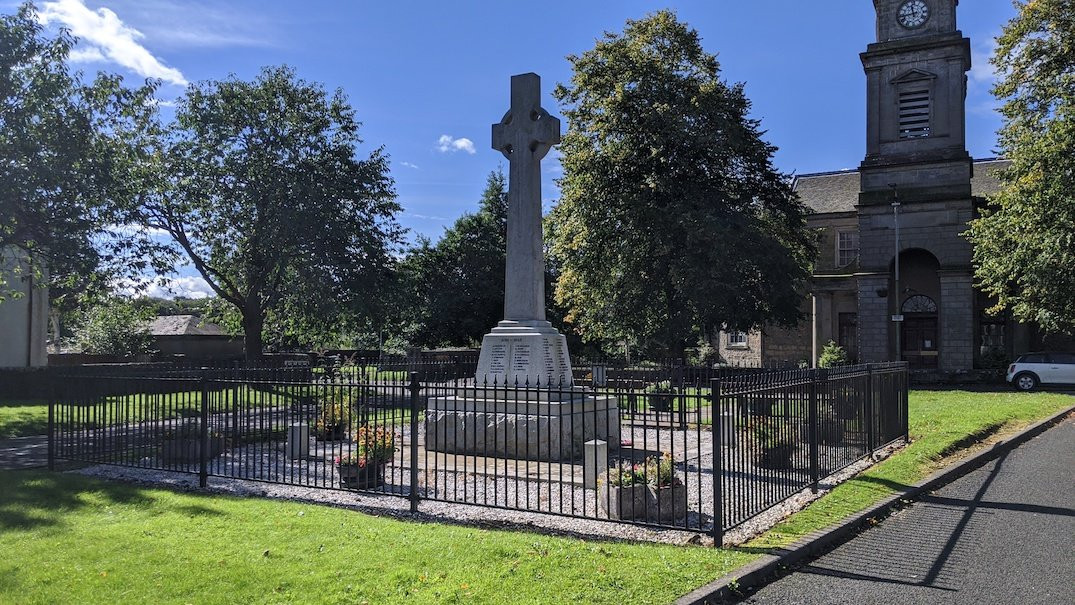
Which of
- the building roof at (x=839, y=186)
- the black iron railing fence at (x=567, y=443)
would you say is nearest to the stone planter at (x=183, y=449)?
the black iron railing fence at (x=567, y=443)

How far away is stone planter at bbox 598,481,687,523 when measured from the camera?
744cm

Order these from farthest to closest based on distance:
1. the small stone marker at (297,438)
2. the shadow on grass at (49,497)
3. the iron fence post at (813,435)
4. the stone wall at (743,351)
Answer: the stone wall at (743,351) < the small stone marker at (297,438) < the iron fence post at (813,435) < the shadow on grass at (49,497)

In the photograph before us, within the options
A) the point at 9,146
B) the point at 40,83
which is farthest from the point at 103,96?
the point at 9,146

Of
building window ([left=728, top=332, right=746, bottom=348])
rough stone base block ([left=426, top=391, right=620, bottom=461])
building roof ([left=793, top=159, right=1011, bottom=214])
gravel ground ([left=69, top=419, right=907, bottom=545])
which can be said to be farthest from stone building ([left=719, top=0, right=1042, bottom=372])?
gravel ground ([left=69, top=419, right=907, bottom=545])

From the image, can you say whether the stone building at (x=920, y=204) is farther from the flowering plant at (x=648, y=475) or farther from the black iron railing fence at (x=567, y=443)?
the flowering plant at (x=648, y=475)

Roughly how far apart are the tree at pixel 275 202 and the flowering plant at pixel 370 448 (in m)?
19.2

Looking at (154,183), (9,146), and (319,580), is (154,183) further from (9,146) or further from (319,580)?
(319,580)

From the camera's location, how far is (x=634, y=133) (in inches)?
1159

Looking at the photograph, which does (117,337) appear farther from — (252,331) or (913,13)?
(913,13)

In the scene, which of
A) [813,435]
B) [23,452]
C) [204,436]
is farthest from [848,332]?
[23,452]

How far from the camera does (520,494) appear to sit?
9.17 meters

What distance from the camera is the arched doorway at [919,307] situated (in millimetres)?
36688

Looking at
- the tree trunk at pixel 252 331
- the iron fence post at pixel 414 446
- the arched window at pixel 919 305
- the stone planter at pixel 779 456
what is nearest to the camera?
the iron fence post at pixel 414 446

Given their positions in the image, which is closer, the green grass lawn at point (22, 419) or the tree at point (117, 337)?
the green grass lawn at point (22, 419)
